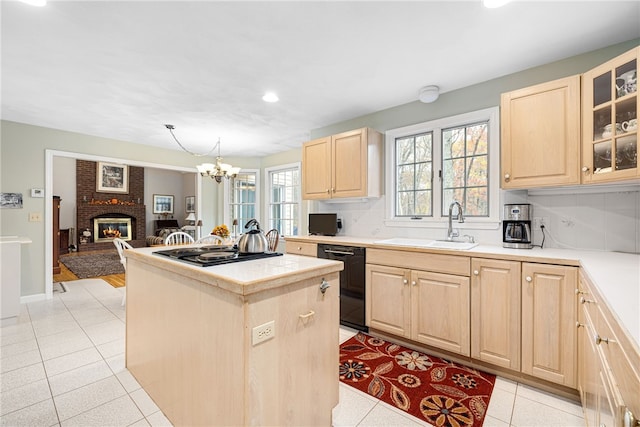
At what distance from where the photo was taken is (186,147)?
16.9 ft

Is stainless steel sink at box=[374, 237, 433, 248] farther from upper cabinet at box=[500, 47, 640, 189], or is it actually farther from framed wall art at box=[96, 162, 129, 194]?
framed wall art at box=[96, 162, 129, 194]

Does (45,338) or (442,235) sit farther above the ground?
(442,235)

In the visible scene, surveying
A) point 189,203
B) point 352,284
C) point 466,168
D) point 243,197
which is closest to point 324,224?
point 352,284

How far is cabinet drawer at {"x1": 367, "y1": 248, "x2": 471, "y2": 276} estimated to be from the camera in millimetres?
2240

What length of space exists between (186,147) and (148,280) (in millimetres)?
3895

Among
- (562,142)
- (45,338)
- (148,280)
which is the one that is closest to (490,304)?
(562,142)

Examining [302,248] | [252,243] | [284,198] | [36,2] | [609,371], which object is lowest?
[609,371]

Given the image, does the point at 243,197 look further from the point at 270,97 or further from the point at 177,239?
the point at 270,97

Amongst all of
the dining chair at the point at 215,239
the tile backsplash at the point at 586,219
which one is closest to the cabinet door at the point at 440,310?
the tile backsplash at the point at 586,219

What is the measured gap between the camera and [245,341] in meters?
1.13

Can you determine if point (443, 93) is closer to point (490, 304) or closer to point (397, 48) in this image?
point (397, 48)

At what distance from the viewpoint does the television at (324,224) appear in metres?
3.70

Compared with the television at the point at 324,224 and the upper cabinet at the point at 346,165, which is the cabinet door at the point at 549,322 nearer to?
the upper cabinet at the point at 346,165

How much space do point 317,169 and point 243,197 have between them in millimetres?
3037
